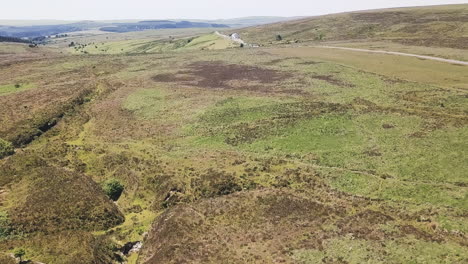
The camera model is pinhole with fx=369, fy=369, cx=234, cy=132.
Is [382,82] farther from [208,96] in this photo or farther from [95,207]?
[95,207]

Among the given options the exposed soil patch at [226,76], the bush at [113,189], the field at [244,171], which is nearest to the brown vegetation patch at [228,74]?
the exposed soil patch at [226,76]

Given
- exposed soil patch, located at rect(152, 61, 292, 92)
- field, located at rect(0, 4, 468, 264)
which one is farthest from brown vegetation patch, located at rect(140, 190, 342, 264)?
exposed soil patch, located at rect(152, 61, 292, 92)

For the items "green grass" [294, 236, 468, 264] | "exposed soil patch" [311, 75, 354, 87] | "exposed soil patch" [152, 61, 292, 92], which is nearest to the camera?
"green grass" [294, 236, 468, 264]

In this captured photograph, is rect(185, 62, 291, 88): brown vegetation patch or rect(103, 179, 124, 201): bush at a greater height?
rect(185, 62, 291, 88): brown vegetation patch

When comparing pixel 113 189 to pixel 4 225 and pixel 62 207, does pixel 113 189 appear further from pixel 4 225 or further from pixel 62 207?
pixel 4 225

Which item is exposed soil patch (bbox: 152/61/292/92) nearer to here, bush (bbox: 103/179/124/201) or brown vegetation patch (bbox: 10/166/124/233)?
bush (bbox: 103/179/124/201)

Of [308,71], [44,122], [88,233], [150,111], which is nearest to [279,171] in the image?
[88,233]
